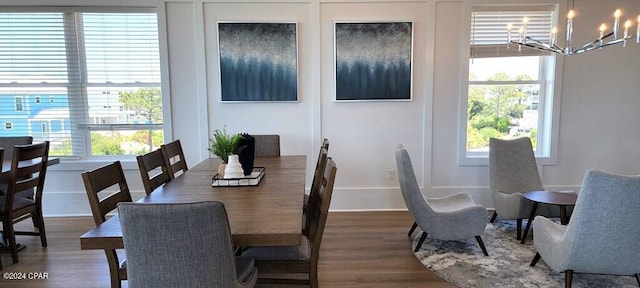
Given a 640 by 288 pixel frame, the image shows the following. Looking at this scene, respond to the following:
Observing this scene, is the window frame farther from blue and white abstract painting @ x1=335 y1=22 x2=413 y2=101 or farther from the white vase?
the white vase

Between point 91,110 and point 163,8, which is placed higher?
point 163,8

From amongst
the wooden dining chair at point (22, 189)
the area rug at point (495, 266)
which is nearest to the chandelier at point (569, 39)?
the area rug at point (495, 266)

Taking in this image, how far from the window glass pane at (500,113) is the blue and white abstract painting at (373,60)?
83 cm

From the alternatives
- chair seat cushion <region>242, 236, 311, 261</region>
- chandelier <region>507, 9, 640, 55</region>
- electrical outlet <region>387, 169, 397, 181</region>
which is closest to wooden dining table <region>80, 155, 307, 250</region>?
chair seat cushion <region>242, 236, 311, 261</region>

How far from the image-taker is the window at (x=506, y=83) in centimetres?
397

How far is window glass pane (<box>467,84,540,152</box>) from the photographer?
13.5ft

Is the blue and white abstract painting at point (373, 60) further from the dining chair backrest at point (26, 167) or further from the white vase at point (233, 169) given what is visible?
the dining chair backrest at point (26, 167)

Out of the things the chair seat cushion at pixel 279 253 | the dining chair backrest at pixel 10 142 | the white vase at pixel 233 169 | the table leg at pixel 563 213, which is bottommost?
the table leg at pixel 563 213

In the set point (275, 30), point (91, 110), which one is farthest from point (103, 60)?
point (275, 30)

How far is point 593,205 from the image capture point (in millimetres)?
2047

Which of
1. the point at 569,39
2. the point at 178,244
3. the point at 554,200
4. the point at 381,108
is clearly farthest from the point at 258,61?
the point at 554,200

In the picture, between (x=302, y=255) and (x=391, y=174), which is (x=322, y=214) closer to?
(x=302, y=255)

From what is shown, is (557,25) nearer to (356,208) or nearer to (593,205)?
(593,205)

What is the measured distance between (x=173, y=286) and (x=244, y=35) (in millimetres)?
3001
